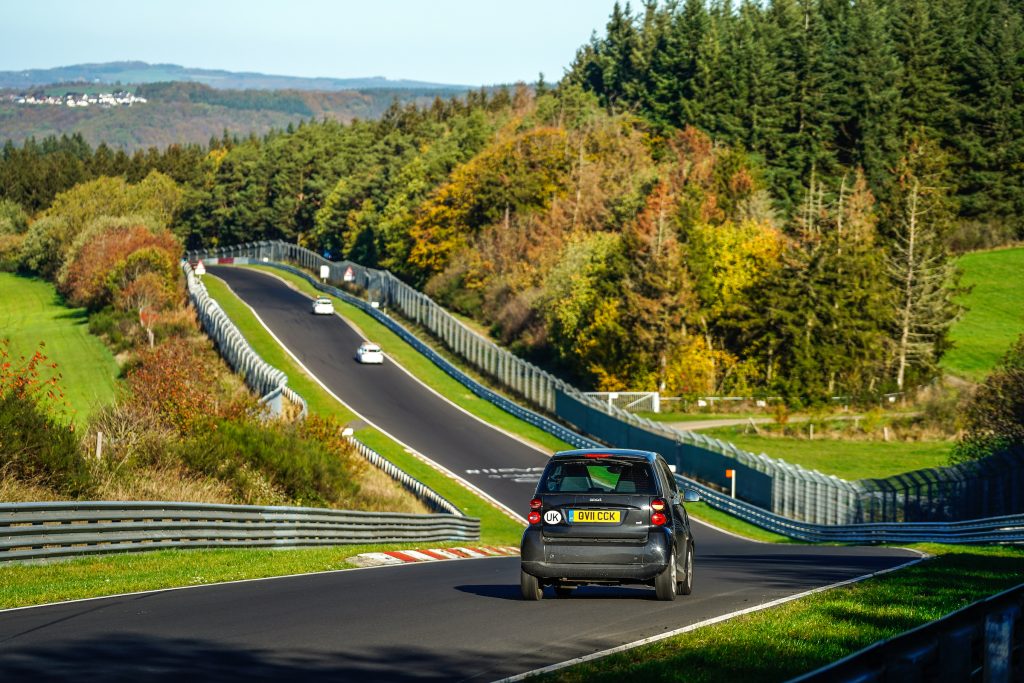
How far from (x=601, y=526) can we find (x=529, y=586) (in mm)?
1196

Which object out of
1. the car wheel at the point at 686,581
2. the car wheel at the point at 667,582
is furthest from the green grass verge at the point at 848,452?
the car wheel at the point at 667,582

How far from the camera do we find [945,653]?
7266 millimetres

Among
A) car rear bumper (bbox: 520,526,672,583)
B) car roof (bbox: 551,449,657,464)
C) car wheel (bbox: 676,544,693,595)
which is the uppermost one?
car roof (bbox: 551,449,657,464)

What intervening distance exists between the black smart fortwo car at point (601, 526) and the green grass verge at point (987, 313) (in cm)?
7105

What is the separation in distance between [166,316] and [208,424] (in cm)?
5308

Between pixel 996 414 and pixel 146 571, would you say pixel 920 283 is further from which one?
pixel 146 571

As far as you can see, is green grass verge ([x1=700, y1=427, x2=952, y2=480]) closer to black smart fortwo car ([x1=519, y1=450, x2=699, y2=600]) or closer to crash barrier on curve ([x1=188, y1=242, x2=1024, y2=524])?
crash barrier on curve ([x1=188, y1=242, x2=1024, y2=524])

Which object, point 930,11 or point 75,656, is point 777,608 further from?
point 930,11

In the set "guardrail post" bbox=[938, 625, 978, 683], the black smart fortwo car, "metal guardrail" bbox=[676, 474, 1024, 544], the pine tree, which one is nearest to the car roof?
the black smart fortwo car

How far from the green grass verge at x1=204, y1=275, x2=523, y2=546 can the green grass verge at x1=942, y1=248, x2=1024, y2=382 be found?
121ft

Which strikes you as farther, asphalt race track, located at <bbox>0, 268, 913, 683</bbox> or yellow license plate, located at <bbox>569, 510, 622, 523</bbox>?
yellow license plate, located at <bbox>569, 510, 622, 523</bbox>

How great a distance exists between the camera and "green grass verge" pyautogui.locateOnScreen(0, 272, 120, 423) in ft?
235

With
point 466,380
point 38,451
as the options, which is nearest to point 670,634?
point 38,451

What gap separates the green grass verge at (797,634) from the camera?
998 centimetres
